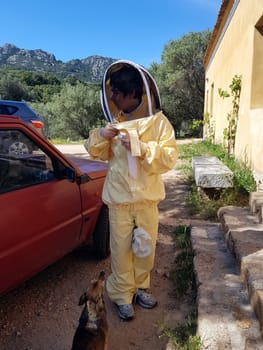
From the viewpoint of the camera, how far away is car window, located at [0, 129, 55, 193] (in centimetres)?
246

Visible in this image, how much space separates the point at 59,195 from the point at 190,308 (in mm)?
1381

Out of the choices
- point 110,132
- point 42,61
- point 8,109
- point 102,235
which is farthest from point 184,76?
point 42,61

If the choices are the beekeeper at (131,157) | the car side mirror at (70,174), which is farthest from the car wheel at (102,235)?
the beekeeper at (131,157)

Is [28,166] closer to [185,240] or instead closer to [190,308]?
[190,308]

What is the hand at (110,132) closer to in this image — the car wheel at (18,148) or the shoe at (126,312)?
the car wheel at (18,148)

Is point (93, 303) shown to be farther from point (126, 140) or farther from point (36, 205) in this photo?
point (126, 140)

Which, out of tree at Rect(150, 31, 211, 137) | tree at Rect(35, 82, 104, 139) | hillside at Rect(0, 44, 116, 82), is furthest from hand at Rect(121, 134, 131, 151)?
hillside at Rect(0, 44, 116, 82)

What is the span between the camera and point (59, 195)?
9.02ft

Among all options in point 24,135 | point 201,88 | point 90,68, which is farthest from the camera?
point 90,68

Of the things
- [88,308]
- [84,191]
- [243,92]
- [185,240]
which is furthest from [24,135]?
[243,92]

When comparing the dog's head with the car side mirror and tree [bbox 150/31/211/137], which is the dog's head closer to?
the car side mirror

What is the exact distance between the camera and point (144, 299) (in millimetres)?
2812

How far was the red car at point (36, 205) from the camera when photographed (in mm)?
2277

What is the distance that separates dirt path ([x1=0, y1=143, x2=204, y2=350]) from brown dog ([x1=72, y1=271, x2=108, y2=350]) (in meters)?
0.50
